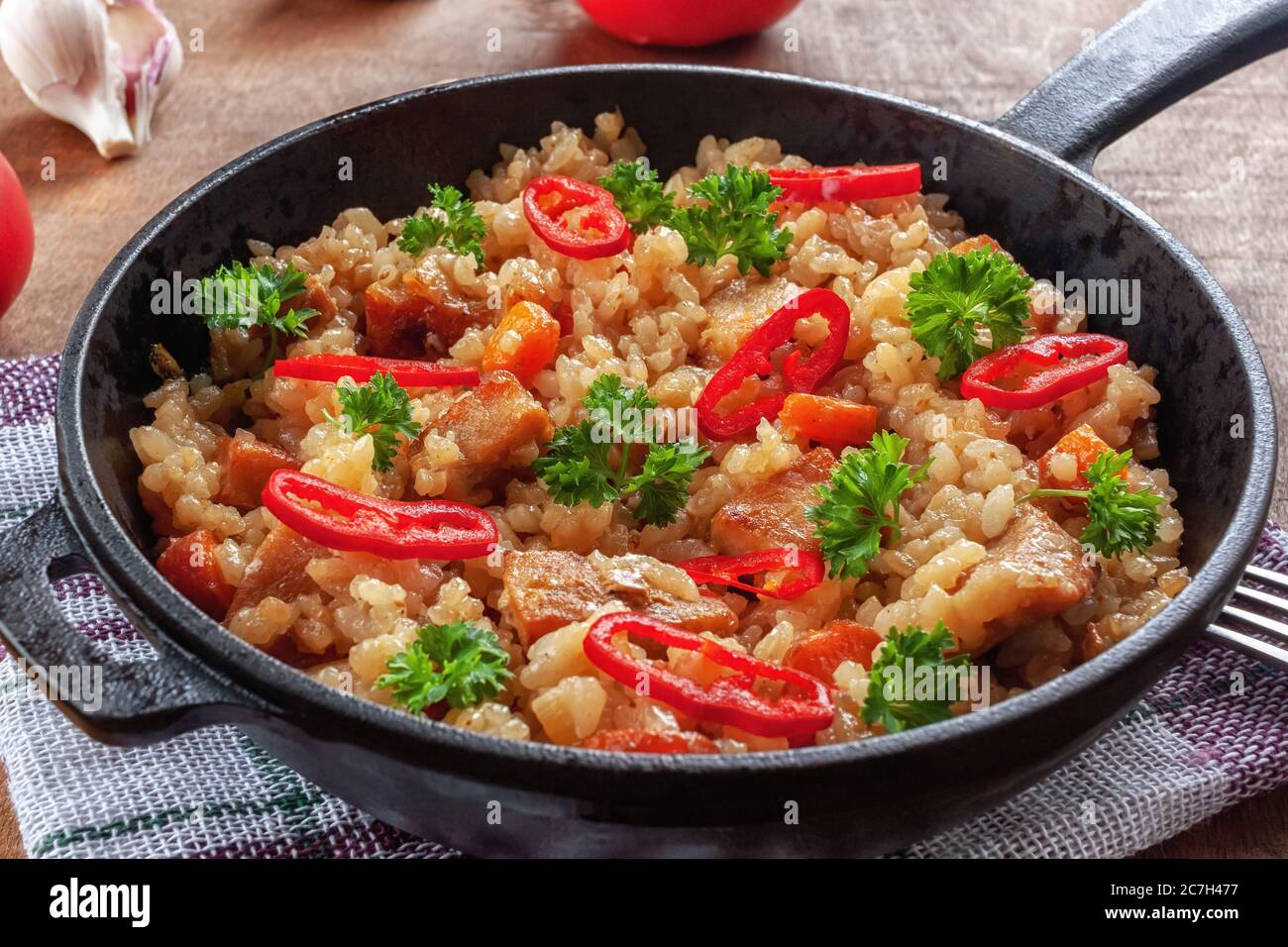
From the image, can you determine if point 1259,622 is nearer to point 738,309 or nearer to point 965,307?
point 965,307

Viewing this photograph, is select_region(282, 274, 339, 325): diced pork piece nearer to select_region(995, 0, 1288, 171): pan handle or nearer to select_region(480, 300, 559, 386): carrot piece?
select_region(480, 300, 559, 386): carrot piece

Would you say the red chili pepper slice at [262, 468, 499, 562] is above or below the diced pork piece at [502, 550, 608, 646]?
above

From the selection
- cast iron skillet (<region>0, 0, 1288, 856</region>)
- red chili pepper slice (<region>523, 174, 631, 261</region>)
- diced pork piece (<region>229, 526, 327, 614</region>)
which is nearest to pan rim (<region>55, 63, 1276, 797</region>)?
cast iron skillet (<region>0, 0, 1288, 856</region>)

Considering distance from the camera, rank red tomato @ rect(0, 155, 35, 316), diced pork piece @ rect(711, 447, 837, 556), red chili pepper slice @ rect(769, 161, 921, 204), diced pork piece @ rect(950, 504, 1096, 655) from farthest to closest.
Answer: red tomato @ rect(0, 155, 35, 316) < red chili pepper slice @ rect(769, 161, 921, 204) < diced pork piece @ rect(711, 447, 837, 556) < diced pork piece @ rect(950, 504, 1096, 655)

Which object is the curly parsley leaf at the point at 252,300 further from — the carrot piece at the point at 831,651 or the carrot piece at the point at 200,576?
the carrot piece at the point at 831,651

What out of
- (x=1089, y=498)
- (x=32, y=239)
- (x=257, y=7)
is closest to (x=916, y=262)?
(x=1089, y=498)

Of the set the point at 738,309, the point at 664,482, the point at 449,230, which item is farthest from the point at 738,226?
the point at 664,482

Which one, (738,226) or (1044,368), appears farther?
(738,226)
